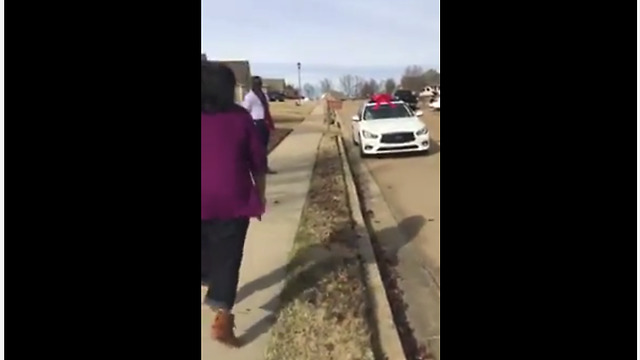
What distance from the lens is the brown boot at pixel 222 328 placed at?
10.3 feet

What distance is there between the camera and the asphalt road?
4.39 meters

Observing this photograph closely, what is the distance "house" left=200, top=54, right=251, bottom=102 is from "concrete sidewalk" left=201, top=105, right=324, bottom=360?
836mm

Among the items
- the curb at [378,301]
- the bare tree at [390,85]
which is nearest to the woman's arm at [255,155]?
the bare tree at [390,85]

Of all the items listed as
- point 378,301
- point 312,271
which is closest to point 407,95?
point 378,301

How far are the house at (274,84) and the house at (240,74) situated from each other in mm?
74

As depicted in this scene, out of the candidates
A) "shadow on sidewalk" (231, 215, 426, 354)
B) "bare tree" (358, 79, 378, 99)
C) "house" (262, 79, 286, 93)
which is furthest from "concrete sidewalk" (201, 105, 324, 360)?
"bare tree" (358, 79, 378, 99)

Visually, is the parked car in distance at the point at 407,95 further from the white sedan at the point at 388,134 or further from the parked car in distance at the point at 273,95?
the white sedan at the point at 388,134

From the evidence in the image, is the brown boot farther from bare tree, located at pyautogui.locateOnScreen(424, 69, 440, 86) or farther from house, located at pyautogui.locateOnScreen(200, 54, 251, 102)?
bare tree, located at pyautogui.locateOnScreen(424, 69, 440, 86)

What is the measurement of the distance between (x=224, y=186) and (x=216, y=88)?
468 mm

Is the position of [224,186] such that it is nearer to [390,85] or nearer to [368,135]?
[390,85]

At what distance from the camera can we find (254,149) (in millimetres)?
2914
